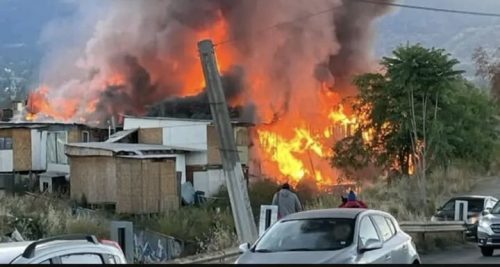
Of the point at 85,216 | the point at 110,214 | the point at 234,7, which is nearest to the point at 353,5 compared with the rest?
the point at 234,7

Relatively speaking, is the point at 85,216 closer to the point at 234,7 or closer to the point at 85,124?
the point at 85,124

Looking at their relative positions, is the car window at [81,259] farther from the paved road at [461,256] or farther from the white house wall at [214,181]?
the white house wall at [214,181]

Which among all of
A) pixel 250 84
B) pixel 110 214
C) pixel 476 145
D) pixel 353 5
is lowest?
pixel 110 214

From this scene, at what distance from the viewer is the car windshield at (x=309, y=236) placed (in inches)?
441

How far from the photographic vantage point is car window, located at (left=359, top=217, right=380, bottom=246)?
1134 cm

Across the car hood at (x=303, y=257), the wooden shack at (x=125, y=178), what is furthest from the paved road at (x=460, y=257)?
the wooden shack at (x=125, y=178)

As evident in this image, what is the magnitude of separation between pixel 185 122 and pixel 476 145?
18.2 m

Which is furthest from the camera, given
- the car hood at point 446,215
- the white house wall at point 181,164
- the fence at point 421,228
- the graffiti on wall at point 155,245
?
the white house wall at point 181,164

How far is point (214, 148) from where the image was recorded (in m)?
50.6

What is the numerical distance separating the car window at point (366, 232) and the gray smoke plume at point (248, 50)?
4427 cm

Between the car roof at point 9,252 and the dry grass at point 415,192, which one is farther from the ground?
the car roof at point 9,252

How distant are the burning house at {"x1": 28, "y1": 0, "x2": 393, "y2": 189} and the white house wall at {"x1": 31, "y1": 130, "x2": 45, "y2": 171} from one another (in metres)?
5.86

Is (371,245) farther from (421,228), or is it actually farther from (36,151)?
(36,151)

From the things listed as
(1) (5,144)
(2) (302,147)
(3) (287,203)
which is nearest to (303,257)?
(3) (287,203)
